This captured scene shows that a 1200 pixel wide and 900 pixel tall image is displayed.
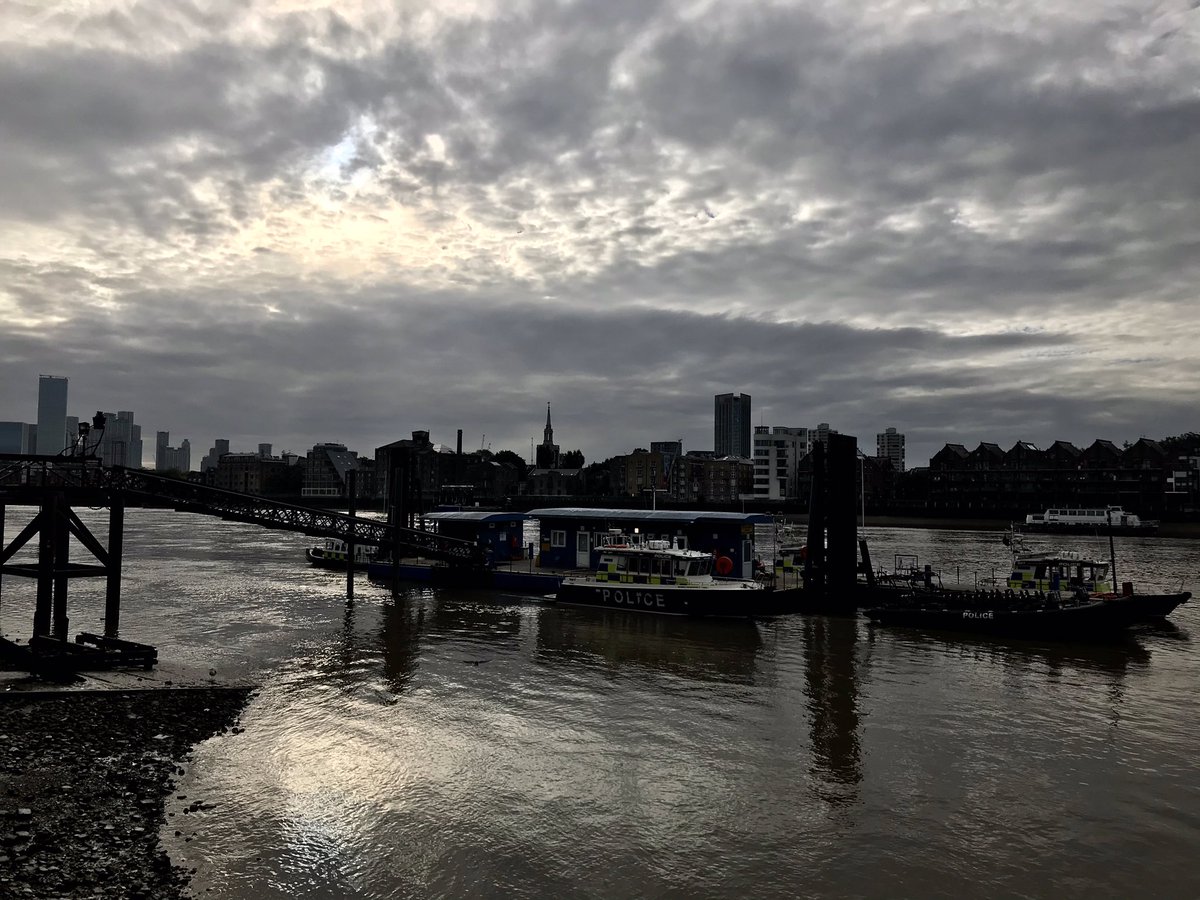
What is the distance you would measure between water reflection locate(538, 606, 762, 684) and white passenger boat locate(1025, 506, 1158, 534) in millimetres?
103488

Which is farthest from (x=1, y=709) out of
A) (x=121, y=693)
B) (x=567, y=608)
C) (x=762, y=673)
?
(x=567, y=608)

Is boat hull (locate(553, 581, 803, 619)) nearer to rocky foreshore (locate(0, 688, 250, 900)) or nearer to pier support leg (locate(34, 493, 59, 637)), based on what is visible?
rocky foreshore (locate(0, 688, 250, 900))

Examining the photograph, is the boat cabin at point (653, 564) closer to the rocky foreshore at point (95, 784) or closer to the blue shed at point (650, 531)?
the blue shed at point (650, 531)

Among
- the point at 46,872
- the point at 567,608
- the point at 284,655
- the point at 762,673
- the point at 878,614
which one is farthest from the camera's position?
the point at 567,608

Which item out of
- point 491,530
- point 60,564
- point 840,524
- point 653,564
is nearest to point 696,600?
point 653,564

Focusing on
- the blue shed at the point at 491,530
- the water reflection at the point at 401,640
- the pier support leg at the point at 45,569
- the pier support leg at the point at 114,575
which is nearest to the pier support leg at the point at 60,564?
the pier support leg at the point at 45,569

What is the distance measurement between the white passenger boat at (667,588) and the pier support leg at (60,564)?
870 inches

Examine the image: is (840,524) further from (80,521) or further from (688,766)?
(80,521)

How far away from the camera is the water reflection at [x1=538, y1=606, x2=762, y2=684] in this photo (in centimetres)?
2814

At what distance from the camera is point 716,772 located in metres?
17.5

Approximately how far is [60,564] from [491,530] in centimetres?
2724

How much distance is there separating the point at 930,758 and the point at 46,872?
17.9 m

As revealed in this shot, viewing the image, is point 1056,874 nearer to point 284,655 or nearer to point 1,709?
point 1,709

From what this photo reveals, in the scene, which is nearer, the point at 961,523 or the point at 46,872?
the point at 46,872
